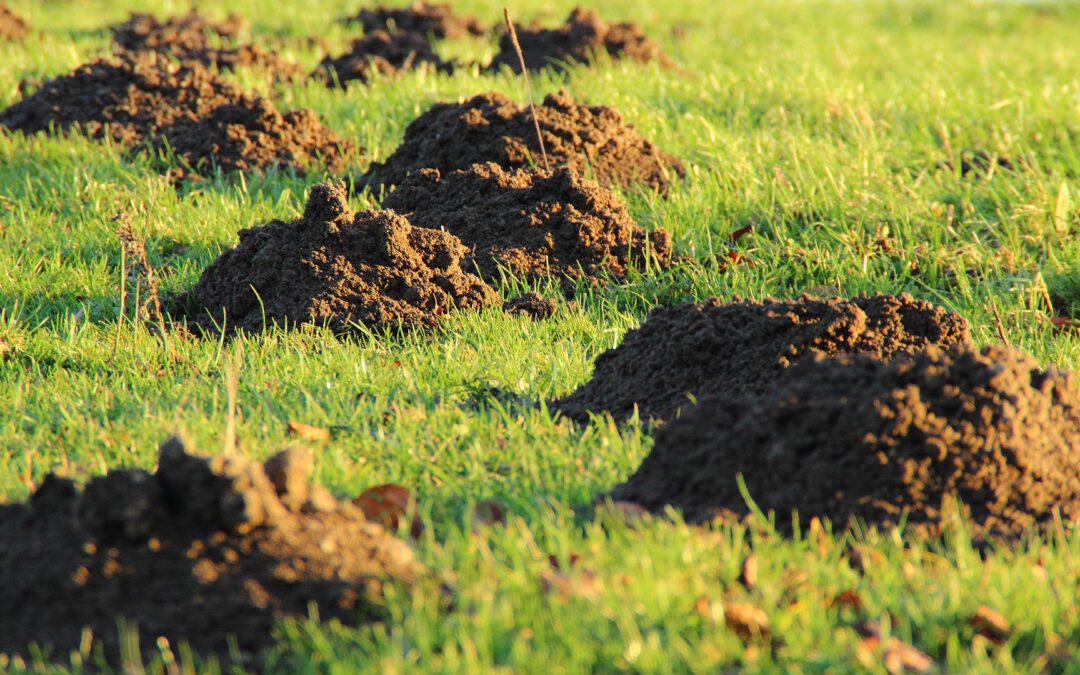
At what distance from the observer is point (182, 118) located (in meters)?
8.05

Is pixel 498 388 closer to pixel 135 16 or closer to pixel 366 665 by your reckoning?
pixel 366 665

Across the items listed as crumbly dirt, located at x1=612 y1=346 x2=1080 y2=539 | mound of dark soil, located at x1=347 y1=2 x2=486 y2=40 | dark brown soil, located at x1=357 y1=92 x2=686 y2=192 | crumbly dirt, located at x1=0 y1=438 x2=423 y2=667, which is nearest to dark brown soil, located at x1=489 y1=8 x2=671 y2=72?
mound of dark soil, located at x1=347 y1=2 x2=486 y2=40

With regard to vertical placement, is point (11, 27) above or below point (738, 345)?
above

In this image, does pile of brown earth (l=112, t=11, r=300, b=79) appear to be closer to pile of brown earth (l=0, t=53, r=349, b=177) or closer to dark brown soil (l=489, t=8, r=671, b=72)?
pile of brown earth (l=0, t=53, r=349, b=177)

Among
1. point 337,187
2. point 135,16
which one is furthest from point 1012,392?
point 135,16

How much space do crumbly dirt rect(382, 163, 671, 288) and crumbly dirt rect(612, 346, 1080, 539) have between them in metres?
2.58

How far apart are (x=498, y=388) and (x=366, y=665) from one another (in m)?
2.03

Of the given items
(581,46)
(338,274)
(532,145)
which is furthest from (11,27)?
(338,274)

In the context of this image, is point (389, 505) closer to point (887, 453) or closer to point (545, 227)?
point (887, 453)

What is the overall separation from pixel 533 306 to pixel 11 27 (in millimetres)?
8626

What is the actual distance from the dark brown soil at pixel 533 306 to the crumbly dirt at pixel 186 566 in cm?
263

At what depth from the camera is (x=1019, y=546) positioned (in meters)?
2.97

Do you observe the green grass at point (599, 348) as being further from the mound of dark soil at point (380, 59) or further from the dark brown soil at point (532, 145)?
the mound of dark soil at point (380, 59)

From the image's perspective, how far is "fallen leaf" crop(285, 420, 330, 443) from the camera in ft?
12.4
